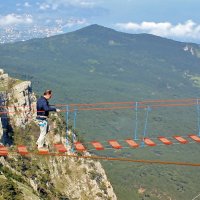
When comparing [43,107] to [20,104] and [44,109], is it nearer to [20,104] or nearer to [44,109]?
[44,109]

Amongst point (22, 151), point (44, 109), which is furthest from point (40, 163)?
point (44, 109)

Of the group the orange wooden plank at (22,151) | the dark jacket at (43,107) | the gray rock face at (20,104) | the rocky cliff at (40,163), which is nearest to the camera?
the orange wooden plank at (22,151)

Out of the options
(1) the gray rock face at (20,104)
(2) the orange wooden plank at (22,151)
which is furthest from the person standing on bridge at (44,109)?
(1) the gray rock face at (20,104)

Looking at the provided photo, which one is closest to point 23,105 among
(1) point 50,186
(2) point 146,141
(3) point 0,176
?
(1) point 50,186

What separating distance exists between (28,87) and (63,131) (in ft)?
59.0

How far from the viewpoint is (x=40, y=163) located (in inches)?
4380

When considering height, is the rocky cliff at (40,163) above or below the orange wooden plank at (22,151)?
below

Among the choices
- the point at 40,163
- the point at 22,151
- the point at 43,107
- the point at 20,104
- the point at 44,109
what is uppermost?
the point at 43,107

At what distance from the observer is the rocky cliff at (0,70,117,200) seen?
100 m

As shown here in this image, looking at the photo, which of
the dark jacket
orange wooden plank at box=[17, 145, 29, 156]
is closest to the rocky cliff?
orange wooden plank at box=[17, 145, 29, 156]

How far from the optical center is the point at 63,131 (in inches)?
5128

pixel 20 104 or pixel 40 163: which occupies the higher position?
pixel 20 104

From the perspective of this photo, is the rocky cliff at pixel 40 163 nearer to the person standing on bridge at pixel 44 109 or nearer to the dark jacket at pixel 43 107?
the person standing on bridge at pixel 44 109

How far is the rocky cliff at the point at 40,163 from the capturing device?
100 m
